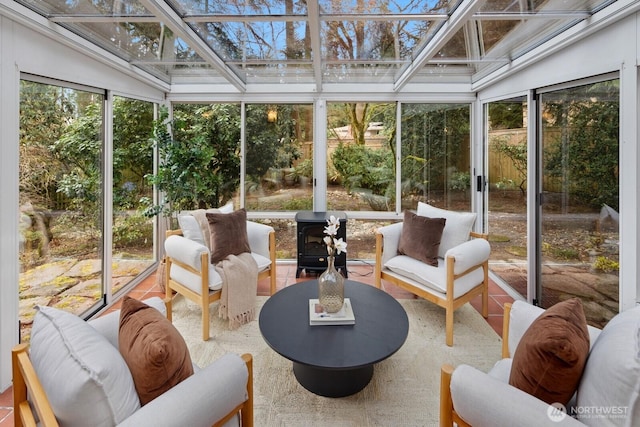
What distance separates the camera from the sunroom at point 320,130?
2.30 meters

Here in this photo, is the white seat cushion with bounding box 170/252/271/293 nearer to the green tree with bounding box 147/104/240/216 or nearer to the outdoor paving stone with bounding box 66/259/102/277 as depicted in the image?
the outdoor paving stone with bounding box 66/259/102/277

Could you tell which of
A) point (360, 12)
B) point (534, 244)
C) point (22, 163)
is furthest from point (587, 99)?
point (22, 163)

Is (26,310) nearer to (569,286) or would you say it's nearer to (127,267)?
(127,267)

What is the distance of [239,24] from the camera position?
2674 mm

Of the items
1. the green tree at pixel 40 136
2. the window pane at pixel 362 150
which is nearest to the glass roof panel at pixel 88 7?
the green tree at pixel 40 136

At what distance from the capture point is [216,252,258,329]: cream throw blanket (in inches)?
115

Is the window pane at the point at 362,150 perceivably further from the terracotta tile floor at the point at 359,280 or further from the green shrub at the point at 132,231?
the green shrub at the point at 132,231

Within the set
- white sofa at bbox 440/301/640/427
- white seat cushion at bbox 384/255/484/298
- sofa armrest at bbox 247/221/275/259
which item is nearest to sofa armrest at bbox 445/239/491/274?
white seat cushion at bbox 384/255/484/298

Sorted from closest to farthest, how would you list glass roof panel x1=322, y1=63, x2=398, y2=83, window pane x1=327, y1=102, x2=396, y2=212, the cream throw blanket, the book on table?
1. the book on table
2. the cream throw blanket
3. glass roof panel x1=322, y1=63, x2=398, y2=83
4. window pane x1=327, y1=102, x2=396, y2=212

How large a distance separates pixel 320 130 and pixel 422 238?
2.29m

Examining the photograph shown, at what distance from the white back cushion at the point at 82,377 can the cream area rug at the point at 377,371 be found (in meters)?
1.05

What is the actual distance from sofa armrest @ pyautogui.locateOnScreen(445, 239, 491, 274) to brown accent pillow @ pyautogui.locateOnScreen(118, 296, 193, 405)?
2161 mm

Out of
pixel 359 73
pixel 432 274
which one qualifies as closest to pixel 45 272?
pixel 432 274

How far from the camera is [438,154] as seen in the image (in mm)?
4664
